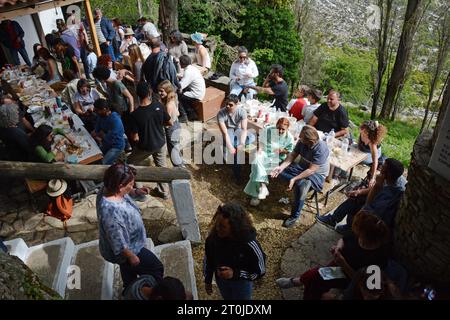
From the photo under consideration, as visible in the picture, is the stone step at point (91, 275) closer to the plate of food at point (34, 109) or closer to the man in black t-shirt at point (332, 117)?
the plate of food at point (34, 109)

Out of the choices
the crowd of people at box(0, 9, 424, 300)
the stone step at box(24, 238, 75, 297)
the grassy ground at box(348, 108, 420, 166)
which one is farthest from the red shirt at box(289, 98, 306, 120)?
the stone step at box(24, 238, 75, 297)

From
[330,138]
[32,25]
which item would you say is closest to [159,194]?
[330,138]

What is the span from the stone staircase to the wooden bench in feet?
13.5

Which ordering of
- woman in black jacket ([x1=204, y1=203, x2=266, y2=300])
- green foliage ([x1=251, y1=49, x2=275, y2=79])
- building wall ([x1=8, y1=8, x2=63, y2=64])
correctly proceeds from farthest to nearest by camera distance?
green foliage ([x1=251, y1=49, x2=275, y2=79])
building wall ([x1=8, y1=8, x2=63, y2=64])
woman in black jacket ([x1=204, y1=203, x2=266, y2=300])

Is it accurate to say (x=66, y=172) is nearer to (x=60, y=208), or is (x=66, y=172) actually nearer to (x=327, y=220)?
(x=60, y=208)

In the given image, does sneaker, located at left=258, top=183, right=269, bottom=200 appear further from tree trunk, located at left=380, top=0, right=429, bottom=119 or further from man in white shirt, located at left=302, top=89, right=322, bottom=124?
tree trunk, located at left=380, top=0, right=429, bottom=119

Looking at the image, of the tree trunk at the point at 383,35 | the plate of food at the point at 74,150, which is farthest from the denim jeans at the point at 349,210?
the tree trunk at the point at 383,35

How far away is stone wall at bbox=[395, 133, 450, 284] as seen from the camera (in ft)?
10.5

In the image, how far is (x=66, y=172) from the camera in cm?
427

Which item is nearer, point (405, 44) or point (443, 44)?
point (405, 44)

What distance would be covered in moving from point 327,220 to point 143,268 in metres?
3.16
